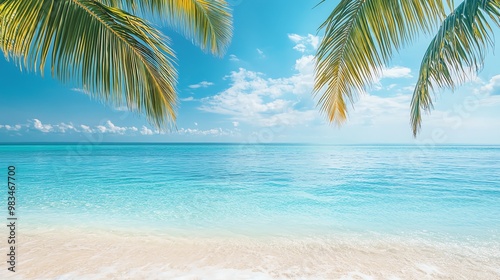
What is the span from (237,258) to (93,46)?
3.76 meters

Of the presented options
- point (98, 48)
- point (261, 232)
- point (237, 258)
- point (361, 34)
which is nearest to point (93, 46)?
point (98, 48)

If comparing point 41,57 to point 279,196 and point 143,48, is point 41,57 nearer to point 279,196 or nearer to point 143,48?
point 143,48

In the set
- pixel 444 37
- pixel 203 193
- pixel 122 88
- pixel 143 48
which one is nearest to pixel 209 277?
pixel 122 88

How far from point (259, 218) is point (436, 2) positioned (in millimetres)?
6301

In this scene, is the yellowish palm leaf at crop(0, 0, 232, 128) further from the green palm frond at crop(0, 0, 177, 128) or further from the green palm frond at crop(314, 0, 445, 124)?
the green palm frond at crop(314, 0, 445, 124)

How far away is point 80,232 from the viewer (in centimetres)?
605

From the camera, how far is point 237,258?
4551 millimetres

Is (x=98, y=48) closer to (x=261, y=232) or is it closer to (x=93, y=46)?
(x=93, y=46)

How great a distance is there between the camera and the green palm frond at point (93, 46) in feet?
6.86

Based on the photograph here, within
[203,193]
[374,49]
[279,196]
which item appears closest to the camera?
[374,49]

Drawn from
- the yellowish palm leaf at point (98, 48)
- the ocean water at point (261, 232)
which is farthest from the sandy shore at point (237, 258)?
the yellowish palm leaf at point (98, 48)

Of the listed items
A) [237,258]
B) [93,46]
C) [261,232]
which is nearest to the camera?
[93,46]

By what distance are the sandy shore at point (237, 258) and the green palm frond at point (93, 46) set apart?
8.85 feet

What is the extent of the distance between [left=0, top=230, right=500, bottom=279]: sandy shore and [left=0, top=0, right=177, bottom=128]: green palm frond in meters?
2.70
